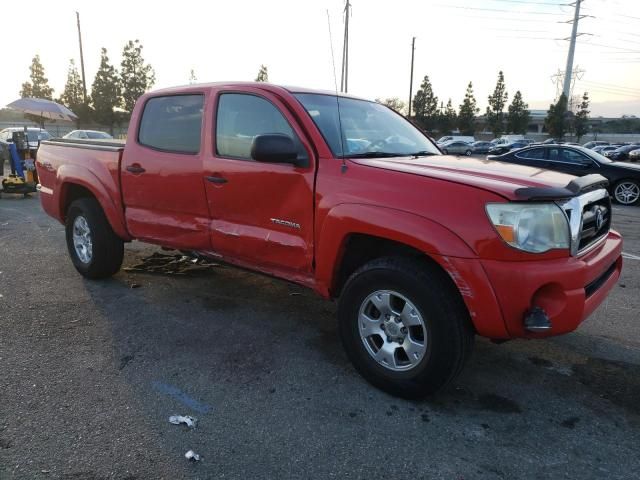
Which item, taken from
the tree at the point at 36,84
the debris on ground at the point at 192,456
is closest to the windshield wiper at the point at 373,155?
the debris on ground at the point at 192,456

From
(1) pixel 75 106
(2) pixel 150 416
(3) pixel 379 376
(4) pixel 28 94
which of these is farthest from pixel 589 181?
(4) pixel 28 94

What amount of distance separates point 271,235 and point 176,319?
1.30 meters

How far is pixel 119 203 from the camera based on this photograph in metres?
4.65

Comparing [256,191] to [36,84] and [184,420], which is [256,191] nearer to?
[184,420]

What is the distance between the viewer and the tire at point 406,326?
2.71m

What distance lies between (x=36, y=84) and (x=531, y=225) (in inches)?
2269

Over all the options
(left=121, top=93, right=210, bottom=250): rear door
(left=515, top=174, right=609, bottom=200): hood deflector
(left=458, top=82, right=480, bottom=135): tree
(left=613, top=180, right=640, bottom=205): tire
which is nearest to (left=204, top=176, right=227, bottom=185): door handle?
(left=121, top=93, right=210, bottom=250): rear door

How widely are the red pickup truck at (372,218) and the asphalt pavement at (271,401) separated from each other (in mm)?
391

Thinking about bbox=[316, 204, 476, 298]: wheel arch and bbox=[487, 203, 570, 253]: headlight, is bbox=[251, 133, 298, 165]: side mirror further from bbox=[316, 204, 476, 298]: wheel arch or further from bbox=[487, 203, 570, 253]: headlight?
bbox=[487, 203, 570, 253]: headlight

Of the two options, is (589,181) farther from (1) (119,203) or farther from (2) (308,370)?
(1) (119,203)

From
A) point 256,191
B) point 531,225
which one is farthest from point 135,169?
point 531,225

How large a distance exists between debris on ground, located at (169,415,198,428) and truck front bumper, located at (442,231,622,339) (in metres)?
1.60

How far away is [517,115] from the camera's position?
67125 mm

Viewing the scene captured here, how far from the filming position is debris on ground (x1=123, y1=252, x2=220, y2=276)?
18.0 feet
